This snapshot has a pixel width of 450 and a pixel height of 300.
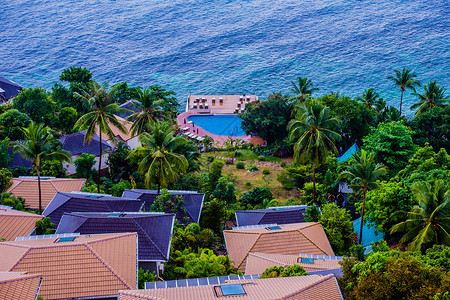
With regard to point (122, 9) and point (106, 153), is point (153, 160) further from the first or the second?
point (122, 9)

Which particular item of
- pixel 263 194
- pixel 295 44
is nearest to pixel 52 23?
pixel 295 44

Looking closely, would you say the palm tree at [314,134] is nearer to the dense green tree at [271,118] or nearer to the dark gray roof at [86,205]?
the dark gray roof at [86,205]

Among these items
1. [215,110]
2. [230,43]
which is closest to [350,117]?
[215,110]

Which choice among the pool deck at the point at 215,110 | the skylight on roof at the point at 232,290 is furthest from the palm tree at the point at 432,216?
the pool deck at the point at 215,110

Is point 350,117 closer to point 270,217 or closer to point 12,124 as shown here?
point 270,217

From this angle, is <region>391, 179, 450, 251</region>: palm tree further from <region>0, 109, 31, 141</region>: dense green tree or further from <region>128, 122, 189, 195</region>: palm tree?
<region>0, 109, 31, 141</region>: dense green tree

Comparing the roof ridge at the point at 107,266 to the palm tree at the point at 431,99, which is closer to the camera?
the roof ridge at the point at 107,266
